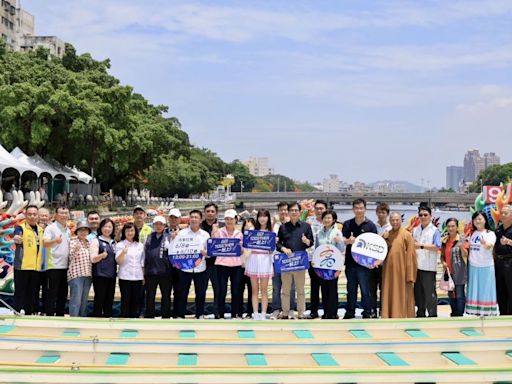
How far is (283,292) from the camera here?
7.08 m

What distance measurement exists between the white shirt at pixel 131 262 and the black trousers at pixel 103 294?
16 cm

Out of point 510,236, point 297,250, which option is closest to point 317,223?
point 297,250

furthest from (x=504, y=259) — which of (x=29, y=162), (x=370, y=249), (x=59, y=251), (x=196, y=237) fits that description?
(x=29, y=162)

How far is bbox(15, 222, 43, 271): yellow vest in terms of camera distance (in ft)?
21.6

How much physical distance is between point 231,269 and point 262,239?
567mm

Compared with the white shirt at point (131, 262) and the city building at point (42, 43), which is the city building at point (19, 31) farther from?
the white shirt at point (131, 262)

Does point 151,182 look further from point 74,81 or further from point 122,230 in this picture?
point 122,230

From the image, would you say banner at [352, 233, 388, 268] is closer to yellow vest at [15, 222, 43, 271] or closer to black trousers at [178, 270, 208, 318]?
black trousers at [178, 270, 208, 318]

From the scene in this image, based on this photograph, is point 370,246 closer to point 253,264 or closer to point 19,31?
point 253,264

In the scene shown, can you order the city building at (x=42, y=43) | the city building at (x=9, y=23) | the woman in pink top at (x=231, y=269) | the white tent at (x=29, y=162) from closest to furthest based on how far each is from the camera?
1. the woman in pink top at (x=231, y=269)
2. the white tent at (x=29, y=162)
3. the city building at (x=9, y=23)
4. the city building at (x=42, y=43)

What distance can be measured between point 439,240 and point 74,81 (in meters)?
27.0

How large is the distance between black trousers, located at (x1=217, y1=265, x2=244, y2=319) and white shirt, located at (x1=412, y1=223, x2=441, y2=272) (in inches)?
83.6

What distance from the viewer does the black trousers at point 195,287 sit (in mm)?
6980

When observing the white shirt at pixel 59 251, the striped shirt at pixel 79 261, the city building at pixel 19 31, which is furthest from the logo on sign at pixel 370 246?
the city building at pixel 19 31
